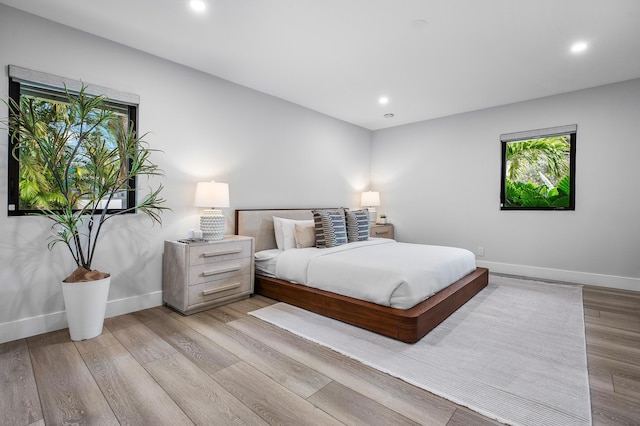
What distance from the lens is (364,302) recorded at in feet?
8.50

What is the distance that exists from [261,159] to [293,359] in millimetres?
2728

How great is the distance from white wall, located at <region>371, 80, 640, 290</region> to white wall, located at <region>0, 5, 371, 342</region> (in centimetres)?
168

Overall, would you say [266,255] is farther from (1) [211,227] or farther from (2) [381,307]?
(2) [381,307]

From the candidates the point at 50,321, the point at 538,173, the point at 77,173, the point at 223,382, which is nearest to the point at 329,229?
the point at 223,382

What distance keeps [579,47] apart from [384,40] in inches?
73.2

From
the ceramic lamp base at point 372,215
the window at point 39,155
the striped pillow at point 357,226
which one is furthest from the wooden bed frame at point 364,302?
the ceramic lamp base at point 372,215

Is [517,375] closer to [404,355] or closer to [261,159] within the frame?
[404,355]

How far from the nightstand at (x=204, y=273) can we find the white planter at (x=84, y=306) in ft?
2.08

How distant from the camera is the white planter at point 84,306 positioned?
2281 millimetres

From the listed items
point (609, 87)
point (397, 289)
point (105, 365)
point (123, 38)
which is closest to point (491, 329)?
point (397, 289)

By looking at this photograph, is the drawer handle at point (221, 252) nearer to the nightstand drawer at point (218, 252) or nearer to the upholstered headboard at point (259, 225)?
the nightstand drawer at point (218, 252)

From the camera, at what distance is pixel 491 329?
101 inches

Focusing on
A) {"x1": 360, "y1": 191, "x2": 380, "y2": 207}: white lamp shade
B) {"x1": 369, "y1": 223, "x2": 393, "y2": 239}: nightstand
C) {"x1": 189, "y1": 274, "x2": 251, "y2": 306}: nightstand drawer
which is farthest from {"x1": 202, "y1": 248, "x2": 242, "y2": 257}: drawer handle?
{"x1": 360, "y1": 191, "x2": 380, "y2": 207}: white lamp shade

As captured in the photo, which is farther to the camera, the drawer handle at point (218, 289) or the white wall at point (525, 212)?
the white wall at point (525, 212)
